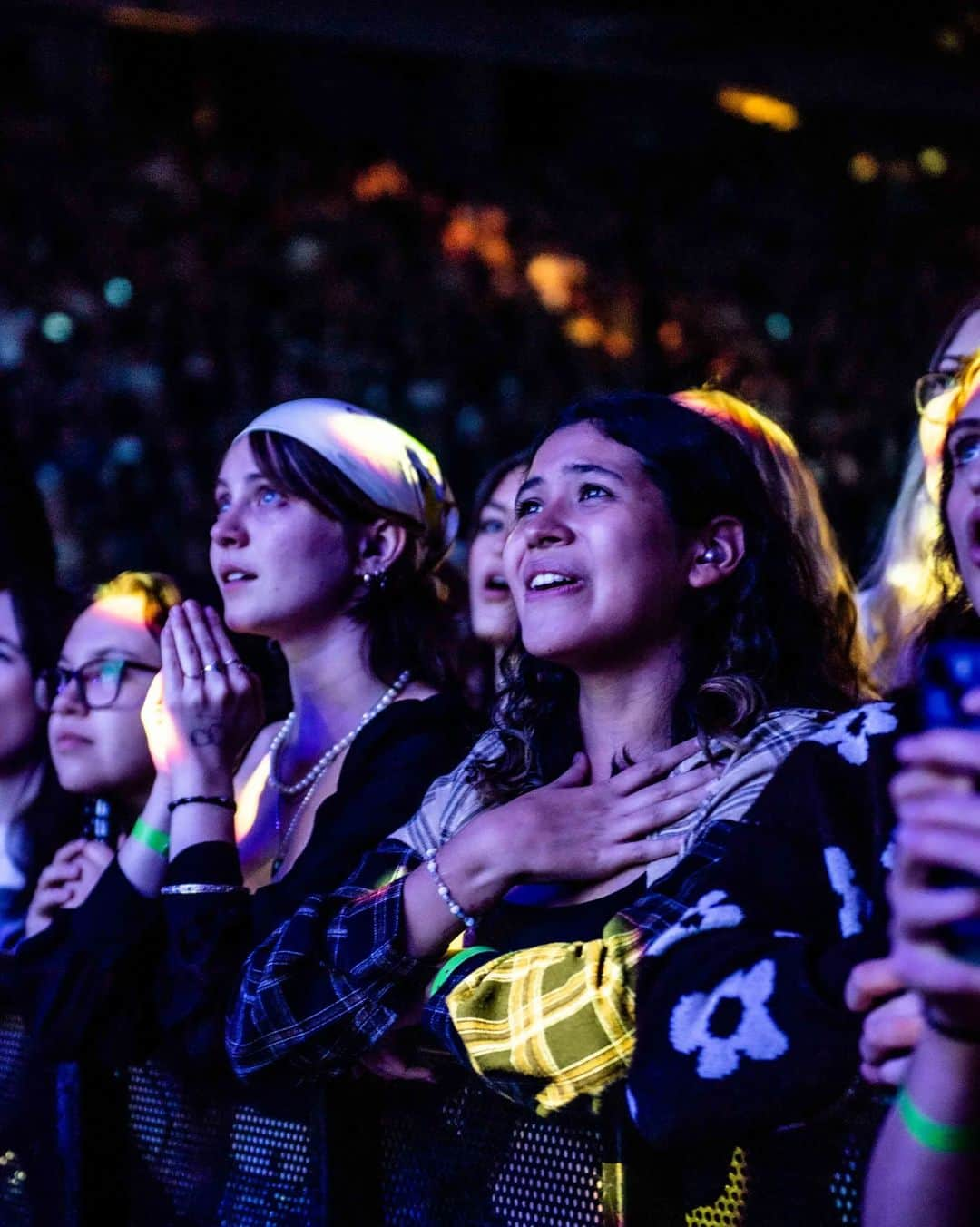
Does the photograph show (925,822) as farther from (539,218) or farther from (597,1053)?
(539,218)

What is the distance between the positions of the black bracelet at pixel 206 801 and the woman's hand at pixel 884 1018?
1.11 metres

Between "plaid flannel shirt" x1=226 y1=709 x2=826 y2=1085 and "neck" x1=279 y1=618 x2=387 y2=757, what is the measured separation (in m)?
0.40

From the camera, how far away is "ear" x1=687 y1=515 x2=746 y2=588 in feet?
6.00

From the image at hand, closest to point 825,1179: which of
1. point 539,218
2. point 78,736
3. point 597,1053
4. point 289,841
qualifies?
point 597,1053

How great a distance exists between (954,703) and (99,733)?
5.94 ft

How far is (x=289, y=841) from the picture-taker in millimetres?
2211

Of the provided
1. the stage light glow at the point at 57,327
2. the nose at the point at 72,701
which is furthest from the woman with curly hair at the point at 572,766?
the stage light glow at the point at 57,327

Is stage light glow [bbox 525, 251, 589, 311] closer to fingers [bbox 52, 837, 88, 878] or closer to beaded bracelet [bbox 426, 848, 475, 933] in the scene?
fingers [bbox 52, 837, 88, 878]

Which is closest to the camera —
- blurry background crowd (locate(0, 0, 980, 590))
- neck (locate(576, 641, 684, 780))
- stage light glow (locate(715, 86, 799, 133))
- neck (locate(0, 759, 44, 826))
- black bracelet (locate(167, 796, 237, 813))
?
neck (locate(576, 641, 684, 780))

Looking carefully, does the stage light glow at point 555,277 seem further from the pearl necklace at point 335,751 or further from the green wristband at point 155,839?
the green wristband at point 155,839

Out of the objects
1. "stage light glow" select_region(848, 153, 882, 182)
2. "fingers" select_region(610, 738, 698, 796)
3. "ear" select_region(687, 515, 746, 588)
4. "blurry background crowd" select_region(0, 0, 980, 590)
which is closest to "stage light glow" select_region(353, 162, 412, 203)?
"blurry background crowd" select_region(0, 0, 980, 590)

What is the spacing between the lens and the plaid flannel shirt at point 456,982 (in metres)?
1.42

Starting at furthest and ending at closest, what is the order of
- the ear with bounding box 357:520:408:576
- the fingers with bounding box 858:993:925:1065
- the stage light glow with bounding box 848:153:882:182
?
the stage light glow with bounding box 848:153:882:182 → the ear with bounding box 357:520:408:576 → the fingers with bounding box 858:993:925:1065

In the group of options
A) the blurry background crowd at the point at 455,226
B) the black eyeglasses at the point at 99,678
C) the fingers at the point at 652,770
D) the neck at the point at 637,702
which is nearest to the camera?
the fingers at the point at 652,770
